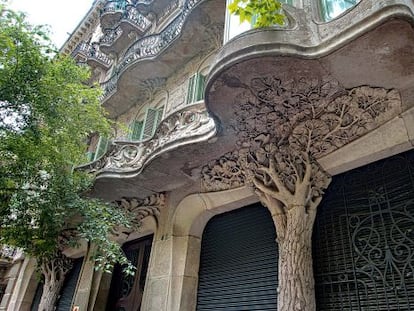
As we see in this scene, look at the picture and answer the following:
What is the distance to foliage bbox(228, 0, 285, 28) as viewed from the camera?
3.68m

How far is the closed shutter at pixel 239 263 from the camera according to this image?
5180 mm

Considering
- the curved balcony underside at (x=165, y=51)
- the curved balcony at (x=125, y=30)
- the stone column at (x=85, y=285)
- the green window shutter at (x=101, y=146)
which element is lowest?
the stone column at (x=85, y=285)

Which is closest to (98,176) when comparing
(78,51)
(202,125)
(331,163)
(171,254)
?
(171,254)

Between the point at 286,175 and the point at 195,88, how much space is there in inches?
140

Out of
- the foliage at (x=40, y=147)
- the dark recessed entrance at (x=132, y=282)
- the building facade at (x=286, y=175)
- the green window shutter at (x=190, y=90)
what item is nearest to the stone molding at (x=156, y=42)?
the building facade at (x=286, y=175)

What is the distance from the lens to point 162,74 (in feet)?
30.3

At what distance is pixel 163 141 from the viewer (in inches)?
231

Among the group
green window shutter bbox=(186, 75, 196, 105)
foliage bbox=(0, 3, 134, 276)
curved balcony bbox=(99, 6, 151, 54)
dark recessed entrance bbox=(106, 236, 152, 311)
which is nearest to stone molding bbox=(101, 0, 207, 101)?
green window shutter bbox=(186, 75, 196, 105)

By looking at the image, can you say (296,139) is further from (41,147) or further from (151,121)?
(151,121)

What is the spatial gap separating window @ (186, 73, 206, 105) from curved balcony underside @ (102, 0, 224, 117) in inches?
36.5

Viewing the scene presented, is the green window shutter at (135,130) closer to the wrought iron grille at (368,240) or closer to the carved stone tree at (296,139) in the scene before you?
the carved stone tree at (296,139)

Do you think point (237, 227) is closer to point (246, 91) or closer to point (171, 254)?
point (171, 254)

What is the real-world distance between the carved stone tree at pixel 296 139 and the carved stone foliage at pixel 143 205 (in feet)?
8.65

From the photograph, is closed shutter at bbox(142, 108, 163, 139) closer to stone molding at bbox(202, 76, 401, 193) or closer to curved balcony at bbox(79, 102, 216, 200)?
curved balcony at bbox(79, 102, 216, 200)
